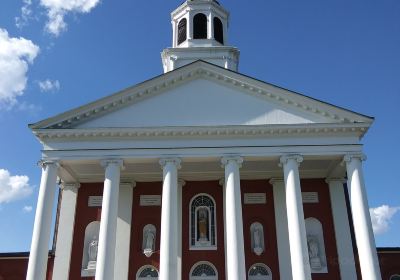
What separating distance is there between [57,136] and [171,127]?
5.10 metres

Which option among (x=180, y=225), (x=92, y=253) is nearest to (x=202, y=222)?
(x=180, y=225)

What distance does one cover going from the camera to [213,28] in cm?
3025

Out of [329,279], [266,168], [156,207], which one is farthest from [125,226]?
[329,279]

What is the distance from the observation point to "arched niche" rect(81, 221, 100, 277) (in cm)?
2211

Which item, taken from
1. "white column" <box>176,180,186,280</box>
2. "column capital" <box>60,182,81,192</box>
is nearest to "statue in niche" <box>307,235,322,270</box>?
"white column" <box>176,180,186,280</box>

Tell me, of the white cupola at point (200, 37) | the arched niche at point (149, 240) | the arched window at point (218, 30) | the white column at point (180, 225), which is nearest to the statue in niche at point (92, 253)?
the arched niche at point (149, 240)

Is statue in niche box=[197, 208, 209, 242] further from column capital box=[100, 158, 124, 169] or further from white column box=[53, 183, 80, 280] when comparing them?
white column box=[53, 183, 80, 280]

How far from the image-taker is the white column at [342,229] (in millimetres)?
21733

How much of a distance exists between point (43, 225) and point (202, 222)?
7.70 metres

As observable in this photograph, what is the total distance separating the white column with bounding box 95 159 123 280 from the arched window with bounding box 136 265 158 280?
3.75 m

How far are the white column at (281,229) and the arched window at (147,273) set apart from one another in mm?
5961

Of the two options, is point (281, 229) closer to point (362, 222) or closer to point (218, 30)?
point (362, 222)

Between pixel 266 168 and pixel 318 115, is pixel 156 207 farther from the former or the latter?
pixel 318 115

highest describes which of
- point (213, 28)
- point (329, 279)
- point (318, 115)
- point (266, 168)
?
point (213, 28)
